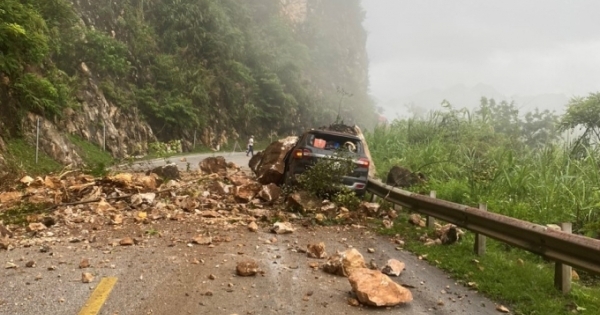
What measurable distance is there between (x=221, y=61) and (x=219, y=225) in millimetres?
36029

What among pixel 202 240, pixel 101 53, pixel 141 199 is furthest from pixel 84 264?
pixel 101 53

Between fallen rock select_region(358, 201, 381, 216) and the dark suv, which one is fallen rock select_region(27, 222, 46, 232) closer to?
the dark suv

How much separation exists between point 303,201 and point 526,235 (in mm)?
4760

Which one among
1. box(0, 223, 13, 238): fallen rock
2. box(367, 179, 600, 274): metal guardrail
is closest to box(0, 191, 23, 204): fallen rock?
box(0, 223, 13, 238): fallen rock

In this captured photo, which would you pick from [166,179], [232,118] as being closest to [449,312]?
[166,179]

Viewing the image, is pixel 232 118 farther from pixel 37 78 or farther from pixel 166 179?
pixel 166 179

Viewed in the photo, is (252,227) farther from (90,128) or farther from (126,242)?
(90,128)

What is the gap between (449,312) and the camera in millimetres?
3971

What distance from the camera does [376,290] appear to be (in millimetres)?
4105

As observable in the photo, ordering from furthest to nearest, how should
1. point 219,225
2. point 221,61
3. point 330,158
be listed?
point 221,61 → point 330,158 → point 219,225

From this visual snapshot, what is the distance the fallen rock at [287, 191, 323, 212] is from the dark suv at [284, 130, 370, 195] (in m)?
0.70

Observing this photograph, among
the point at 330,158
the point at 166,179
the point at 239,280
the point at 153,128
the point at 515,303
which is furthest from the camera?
the point at 153,128

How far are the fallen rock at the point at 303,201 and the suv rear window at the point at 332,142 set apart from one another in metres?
1.35

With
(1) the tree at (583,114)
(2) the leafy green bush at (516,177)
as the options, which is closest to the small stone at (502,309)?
(2) the leafy green bush at (516,177)
